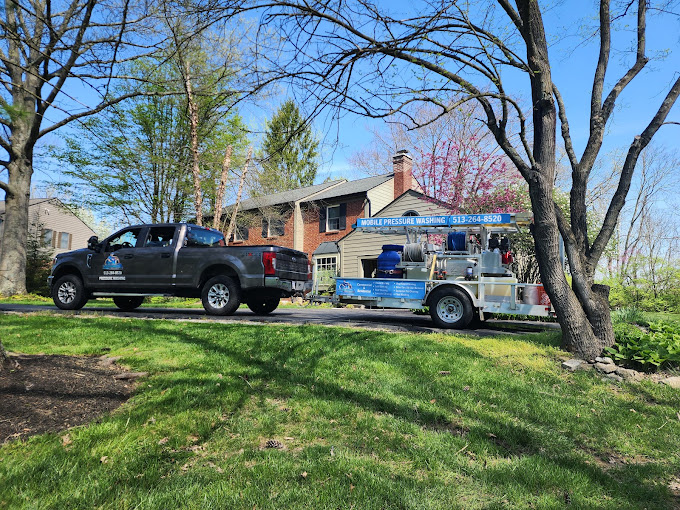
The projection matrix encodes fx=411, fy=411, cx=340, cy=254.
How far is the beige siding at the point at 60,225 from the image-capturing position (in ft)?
122

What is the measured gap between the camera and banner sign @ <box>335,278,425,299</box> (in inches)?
372

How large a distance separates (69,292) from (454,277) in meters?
9.85

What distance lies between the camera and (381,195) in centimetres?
2394

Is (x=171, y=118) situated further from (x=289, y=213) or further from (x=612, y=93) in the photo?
(x=612, y=93)

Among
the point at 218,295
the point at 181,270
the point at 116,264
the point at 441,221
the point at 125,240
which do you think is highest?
the point at 441,221

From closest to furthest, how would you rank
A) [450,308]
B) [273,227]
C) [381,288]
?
[450,308]
[381,288]
[273,227]

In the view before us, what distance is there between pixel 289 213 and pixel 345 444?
25.0m

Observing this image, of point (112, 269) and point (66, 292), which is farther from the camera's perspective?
point (66, 292)

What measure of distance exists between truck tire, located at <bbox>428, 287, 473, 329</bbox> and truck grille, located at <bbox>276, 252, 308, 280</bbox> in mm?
3400

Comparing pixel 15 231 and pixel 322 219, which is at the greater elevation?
pixel 322 219

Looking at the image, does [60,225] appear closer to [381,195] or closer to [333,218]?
[333,218]

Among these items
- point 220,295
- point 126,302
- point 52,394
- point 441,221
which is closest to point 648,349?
point 441,221

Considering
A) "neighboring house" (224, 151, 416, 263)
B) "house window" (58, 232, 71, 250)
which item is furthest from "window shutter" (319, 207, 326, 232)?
"house window" (58, 232, 71, 250)

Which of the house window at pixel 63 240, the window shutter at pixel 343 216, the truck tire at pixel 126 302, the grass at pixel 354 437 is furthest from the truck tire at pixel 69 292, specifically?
the house window at pixel 63 240
